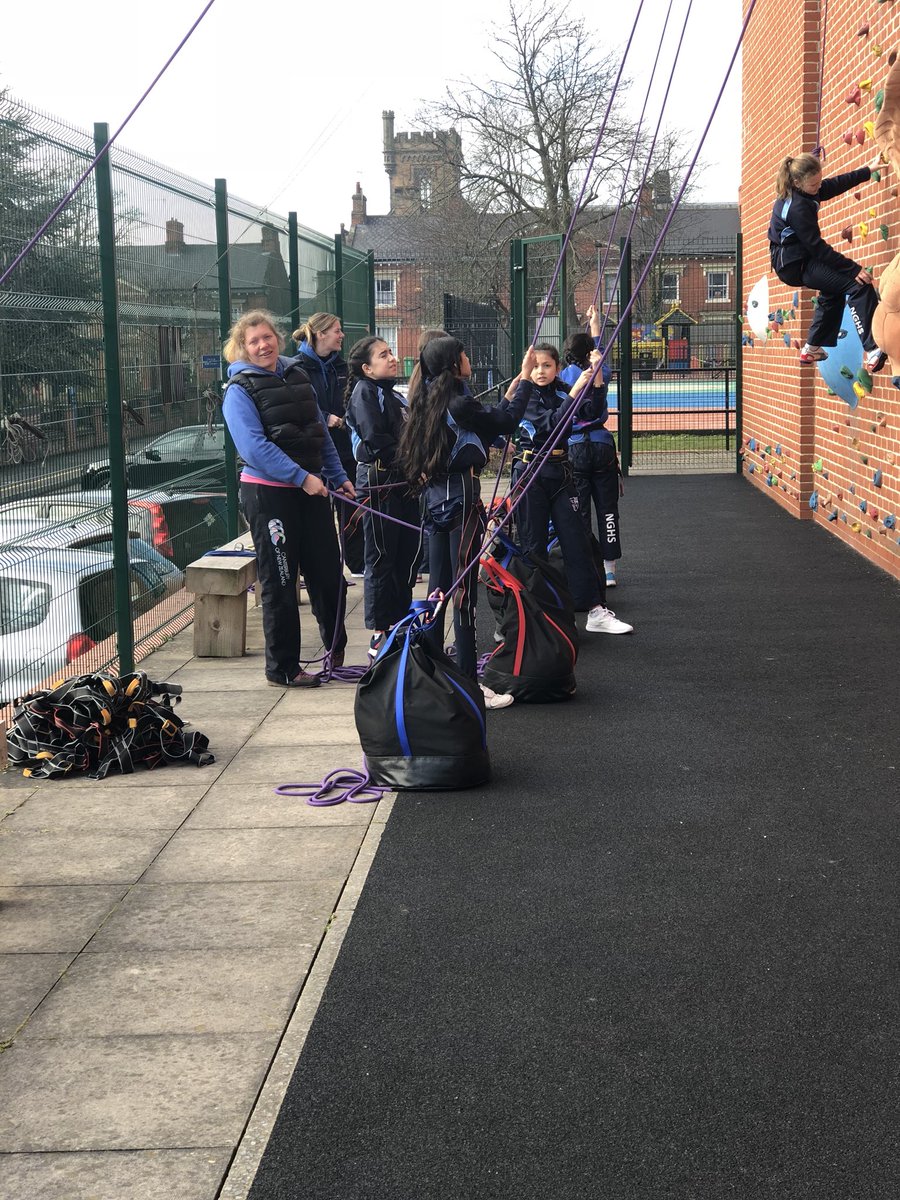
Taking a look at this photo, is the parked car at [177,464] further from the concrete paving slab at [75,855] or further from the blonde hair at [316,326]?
the concrete paving slab at [75,855]

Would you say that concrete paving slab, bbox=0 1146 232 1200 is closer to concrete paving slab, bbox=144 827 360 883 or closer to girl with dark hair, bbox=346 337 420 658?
concrete paving slab, bbox=144 827 360 883

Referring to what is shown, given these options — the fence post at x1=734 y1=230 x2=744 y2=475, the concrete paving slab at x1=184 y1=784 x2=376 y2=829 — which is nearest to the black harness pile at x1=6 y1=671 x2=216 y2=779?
the concrete paving slab at x1=184 y1=784 x2=376 y2=829

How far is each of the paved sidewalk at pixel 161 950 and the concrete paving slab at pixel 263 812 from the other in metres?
0.01

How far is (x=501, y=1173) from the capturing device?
10.6ft

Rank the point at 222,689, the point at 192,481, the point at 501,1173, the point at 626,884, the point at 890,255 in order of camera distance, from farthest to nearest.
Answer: the point at 192,481 → the point at 890,255 → the point at 222,689 → the point at 626,884 → the point at 501,1173

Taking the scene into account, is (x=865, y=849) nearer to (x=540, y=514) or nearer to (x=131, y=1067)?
(x=131, y=1067)

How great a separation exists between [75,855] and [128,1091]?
6.42 feet

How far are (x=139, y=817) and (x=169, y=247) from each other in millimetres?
5441

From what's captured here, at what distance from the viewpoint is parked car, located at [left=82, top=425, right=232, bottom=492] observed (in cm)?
812

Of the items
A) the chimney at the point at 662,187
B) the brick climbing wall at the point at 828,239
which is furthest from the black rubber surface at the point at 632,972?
the chimney at the point at 662,187

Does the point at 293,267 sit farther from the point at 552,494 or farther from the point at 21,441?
the point at 21,441

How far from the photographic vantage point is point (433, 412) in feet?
23.8

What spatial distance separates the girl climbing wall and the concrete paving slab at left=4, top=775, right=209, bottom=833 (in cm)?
464

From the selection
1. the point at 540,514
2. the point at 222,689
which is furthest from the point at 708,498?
the point at 222,689
